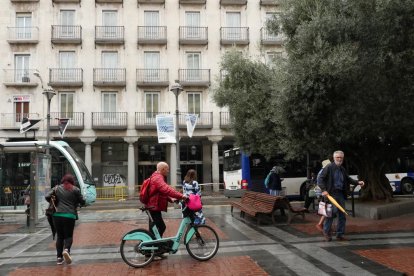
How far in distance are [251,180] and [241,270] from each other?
1430 cm

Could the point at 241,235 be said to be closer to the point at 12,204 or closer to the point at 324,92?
the point at 324,92

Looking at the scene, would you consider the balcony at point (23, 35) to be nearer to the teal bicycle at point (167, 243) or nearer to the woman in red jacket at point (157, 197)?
the woman in red jacket at point (157, 197)

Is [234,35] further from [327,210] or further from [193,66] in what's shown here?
[327,210]

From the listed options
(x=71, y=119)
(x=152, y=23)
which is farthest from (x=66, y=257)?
(x=152, y=23)

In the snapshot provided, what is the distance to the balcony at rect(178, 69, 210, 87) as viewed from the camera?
34.7 m

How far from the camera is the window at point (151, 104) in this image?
3462 centimetres

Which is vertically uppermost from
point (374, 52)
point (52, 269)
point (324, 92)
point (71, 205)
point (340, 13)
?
point (340, 13)

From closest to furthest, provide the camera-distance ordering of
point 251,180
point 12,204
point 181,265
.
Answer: point 181,265
point 12,204
point 251,180

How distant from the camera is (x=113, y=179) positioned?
3569cm

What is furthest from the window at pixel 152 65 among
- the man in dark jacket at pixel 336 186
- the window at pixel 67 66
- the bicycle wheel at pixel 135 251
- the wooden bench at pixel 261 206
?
the bicycle wheel at pixel 135 251

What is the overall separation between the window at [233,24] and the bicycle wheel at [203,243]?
29.0m

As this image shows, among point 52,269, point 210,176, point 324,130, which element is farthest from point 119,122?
point 52,269

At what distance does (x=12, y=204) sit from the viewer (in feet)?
56.5

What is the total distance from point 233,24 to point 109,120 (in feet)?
40.4
